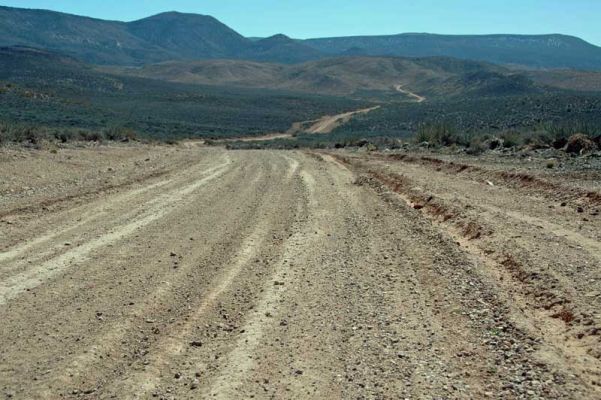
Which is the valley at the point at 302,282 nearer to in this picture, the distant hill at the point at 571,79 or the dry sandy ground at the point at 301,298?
the dry sandy ground at the point at 301,298

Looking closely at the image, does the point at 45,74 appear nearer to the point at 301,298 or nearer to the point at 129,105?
the point at 129,105

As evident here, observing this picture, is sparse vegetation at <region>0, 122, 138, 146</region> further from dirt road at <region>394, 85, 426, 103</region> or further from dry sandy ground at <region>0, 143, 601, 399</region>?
dirt road at <region>394, 85, 426, 103</region>

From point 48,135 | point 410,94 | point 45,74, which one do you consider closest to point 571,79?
point 410,94

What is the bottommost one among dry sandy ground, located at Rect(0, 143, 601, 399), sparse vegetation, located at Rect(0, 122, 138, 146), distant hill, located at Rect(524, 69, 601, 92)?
dry sandy ground, located at Rect(0, 143, 601, 399)

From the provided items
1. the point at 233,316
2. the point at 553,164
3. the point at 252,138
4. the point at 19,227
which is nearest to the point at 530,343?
the point at 233,316

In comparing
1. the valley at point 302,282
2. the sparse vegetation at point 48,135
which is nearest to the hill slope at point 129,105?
the sparse vegetation at point 48,135

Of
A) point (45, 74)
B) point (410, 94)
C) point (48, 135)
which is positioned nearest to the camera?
point (48, 135)

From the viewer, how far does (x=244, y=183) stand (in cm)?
1964

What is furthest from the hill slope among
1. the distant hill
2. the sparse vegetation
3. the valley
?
the distant hill

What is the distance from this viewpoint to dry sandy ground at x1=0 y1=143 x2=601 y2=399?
5.62m

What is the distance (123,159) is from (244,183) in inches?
393

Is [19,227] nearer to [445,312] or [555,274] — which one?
[445,312]

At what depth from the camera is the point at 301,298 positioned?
25.9ft

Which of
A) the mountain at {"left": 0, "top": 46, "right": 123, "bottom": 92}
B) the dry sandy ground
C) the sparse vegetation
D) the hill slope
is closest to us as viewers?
the dry sandy ground
